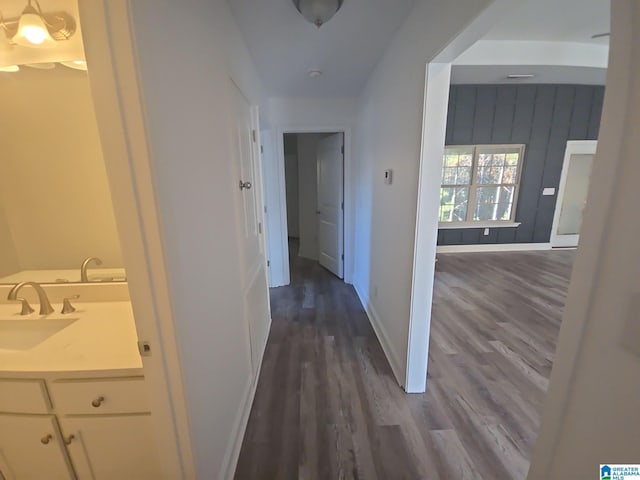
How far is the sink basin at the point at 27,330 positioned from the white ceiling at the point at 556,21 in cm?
347

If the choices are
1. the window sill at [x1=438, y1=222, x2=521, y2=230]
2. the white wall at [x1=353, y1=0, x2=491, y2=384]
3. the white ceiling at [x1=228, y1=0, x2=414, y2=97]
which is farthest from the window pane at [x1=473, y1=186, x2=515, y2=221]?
the white ceiling at [x1=228, y1=0, x2=414, y2=97]

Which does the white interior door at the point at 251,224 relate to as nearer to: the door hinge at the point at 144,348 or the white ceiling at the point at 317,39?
the white ceiling at the point at 317,39

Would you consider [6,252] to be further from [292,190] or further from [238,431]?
[292,190]

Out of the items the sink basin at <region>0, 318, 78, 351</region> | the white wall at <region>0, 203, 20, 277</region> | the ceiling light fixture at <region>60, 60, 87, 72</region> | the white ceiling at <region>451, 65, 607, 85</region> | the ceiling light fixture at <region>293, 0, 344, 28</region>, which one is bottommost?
the sink basin at <region>0, 318, 78, 351</region>

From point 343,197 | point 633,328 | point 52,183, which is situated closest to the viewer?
point 633,328

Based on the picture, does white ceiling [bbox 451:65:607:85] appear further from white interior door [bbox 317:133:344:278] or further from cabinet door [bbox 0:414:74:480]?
cabinet door [bbox 0:414:74:480]

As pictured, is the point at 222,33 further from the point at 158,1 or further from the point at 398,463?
the point at 398,463

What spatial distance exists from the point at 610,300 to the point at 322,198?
360 centimetres

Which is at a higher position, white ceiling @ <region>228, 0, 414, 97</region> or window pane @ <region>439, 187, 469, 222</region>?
white ceiling @ <region>228, 0, 414, 97</region>

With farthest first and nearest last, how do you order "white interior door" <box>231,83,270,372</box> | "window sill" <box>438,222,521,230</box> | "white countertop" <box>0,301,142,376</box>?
"window sill" <box>438,222,521,230</box>
"white interior door" <box>231,83,270,372</box>
"white countertop" <box>0,301,142,376</box>

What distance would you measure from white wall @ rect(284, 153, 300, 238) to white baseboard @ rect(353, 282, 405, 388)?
3.45 m

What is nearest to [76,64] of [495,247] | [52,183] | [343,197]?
[52,183]

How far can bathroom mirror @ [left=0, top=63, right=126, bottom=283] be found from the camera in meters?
1.23

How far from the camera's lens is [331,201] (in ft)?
12.5
